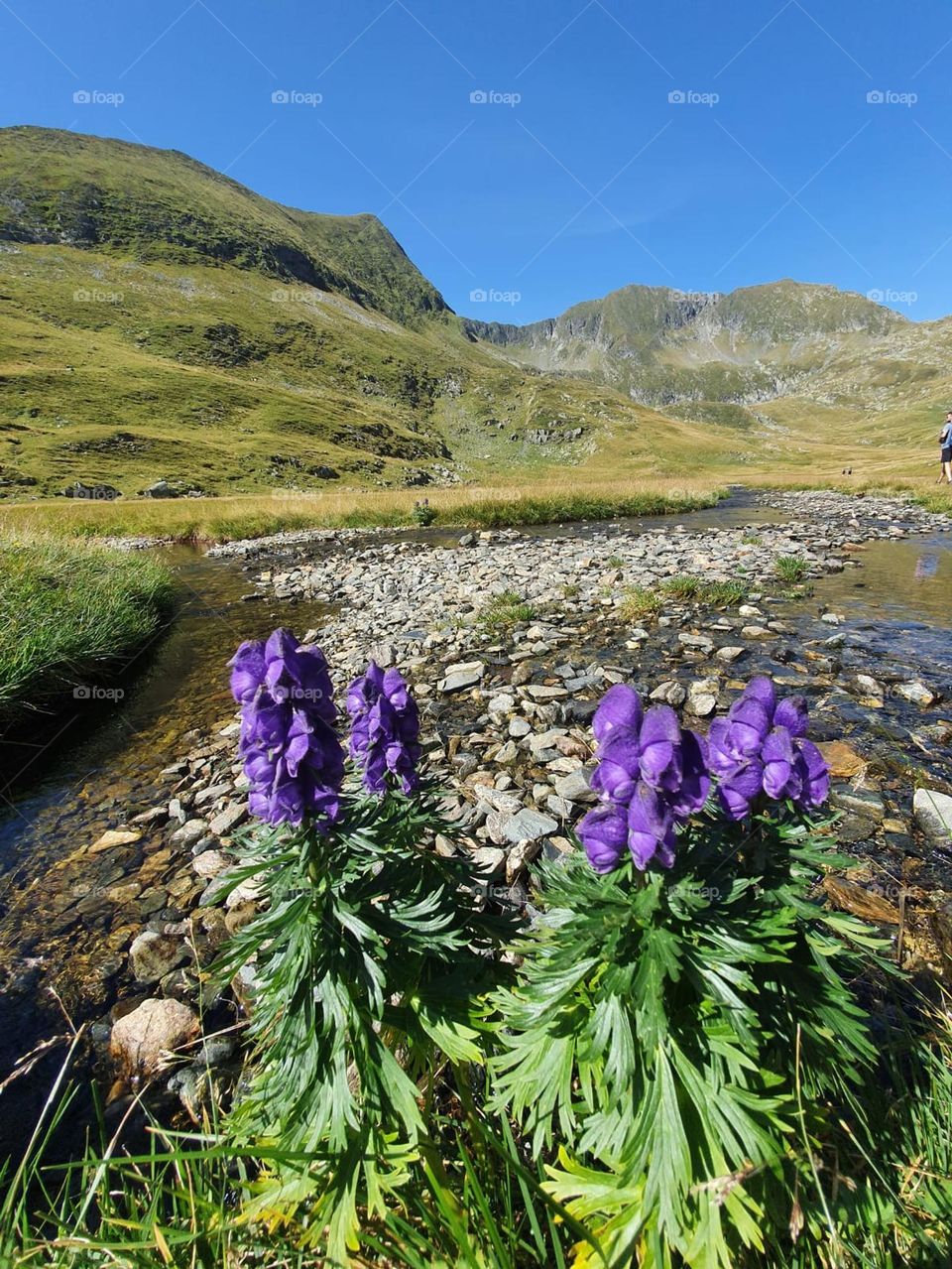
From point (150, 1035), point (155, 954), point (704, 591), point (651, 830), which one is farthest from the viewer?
point (704, 591)

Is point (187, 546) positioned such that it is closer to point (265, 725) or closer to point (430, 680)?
point (430, 680)

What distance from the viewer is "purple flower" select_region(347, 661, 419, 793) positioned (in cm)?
266

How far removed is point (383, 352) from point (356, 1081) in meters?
183

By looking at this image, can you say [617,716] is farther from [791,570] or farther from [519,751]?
[791,570]

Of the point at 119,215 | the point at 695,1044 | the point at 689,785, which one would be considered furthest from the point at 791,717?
the point at 119,215

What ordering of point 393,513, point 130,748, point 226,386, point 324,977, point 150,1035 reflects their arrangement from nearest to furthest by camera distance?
point 324,977, point 150,1035, point 130,748, point 393,513, point 226,386

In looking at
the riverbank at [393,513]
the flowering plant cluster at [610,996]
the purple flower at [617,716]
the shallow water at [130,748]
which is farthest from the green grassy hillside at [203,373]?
the purple flower at [617,716]

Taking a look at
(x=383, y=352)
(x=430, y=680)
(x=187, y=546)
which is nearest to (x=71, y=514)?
(x=187, y=546)

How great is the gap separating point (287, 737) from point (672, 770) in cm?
140

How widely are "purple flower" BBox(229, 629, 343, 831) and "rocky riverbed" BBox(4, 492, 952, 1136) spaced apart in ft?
1.32

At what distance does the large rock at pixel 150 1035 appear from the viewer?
3494 mm

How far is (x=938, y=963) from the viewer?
345cm

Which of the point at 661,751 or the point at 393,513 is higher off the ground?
the point at 661,751

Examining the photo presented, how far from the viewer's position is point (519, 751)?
21.0 ft
